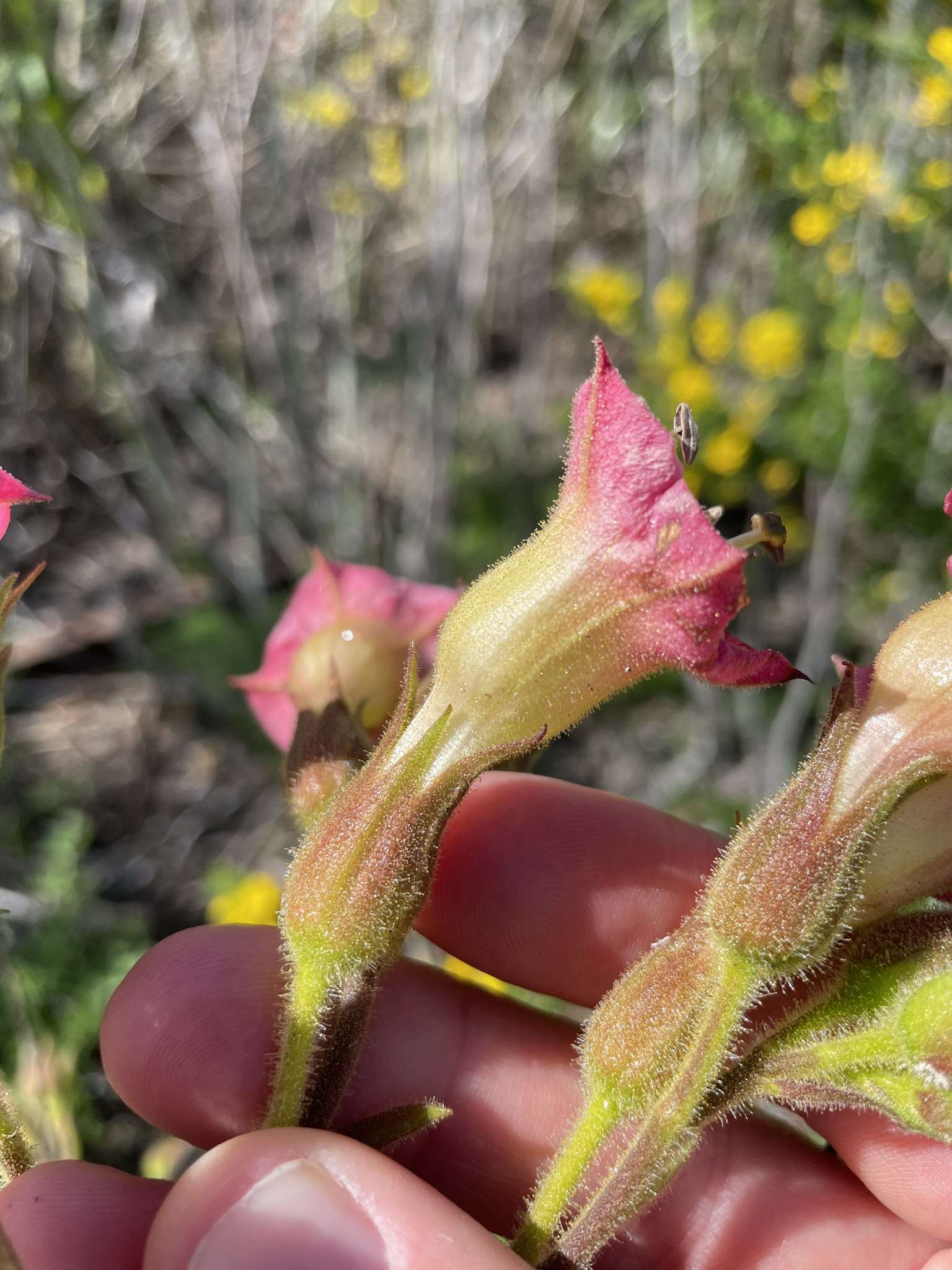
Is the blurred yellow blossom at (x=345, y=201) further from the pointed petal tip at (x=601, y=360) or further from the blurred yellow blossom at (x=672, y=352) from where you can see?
the pointed petal tip at (x=601, y=360)

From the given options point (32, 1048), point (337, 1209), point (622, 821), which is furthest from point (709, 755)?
point (337, 1209)

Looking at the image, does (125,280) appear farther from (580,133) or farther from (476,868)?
(580,133)

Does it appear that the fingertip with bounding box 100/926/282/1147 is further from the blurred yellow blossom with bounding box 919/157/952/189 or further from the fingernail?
the blurred yellow blossom with bounding box 919/157/952/189

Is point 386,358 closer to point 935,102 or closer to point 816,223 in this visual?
point 816,223

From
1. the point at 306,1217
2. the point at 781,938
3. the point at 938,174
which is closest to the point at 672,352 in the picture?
the point at 938,174

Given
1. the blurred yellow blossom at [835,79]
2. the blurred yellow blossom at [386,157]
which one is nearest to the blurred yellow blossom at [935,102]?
the blurred yellow blossom at [835,79]

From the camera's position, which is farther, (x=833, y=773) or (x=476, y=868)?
(x=476, y=868)
